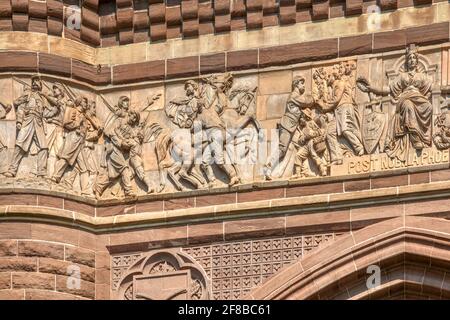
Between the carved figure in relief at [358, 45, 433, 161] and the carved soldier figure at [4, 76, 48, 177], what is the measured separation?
3.66 meters

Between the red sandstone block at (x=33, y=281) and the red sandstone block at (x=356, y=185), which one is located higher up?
the red sandstone block at (x=356, y=185)

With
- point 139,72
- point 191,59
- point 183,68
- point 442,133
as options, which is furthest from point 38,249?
point 442,133

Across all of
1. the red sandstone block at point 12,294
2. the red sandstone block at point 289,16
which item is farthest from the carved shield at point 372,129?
the red sandstone block at point 12,294

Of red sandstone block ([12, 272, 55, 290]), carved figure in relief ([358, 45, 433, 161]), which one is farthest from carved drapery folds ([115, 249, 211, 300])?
carved figure in relief ([358, 45, 433, 161])

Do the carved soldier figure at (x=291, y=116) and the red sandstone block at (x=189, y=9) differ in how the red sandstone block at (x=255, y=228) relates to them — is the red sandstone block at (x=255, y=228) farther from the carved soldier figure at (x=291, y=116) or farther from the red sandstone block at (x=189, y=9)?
the red sandstone block at (x=189, y=9)

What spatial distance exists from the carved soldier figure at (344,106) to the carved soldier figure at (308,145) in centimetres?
21

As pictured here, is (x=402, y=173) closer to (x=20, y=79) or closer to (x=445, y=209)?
(x=445, y=209)

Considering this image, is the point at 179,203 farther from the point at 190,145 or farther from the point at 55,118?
the point at 55,118

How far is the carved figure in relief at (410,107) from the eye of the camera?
3538cm

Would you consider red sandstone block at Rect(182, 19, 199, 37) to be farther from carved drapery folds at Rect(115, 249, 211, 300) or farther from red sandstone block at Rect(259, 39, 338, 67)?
carved drapery folds at Rect(115, 249, 211, 300)

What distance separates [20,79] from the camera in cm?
3666
